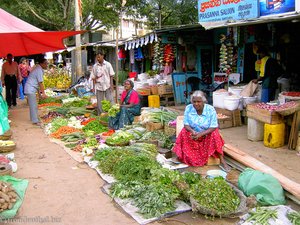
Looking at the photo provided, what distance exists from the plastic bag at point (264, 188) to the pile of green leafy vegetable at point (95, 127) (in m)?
4.66

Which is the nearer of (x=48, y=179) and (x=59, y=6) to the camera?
(x=48, y=179)

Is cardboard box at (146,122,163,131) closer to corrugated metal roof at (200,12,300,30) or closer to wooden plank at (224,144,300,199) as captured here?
wooden plank at (224,144,300,199)

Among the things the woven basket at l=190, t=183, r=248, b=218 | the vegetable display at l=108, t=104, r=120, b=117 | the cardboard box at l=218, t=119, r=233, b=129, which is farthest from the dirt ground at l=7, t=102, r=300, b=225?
the vegetable display at l=108, t=104, r=120, b=117

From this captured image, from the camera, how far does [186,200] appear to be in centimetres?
448

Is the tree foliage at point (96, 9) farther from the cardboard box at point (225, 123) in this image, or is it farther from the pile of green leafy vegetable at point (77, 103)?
the cardboard box at point (225, 123)

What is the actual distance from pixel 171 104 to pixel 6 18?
6676mm

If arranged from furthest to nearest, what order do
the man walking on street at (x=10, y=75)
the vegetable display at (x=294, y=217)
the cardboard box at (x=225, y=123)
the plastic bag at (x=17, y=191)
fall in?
the man walking on street at (x=10, y=75)
the cardboard box at (x=225, y=123)
the vegetable display at (x=294, y=217)
the plastic bag at (x=17, y=191)

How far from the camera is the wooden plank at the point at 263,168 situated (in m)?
4.40

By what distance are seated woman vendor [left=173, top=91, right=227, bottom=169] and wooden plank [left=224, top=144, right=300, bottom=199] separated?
241mm

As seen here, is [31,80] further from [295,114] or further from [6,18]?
[295,114]

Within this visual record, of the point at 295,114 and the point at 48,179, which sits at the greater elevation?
the point at 295,114

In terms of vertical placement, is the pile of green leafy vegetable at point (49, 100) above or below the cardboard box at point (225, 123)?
above

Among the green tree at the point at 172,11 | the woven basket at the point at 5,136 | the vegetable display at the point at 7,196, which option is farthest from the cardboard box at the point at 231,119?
the green tree at the point at 172,11

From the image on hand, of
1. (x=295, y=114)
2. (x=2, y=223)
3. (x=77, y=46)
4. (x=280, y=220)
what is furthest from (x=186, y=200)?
(x=77, y=46)
